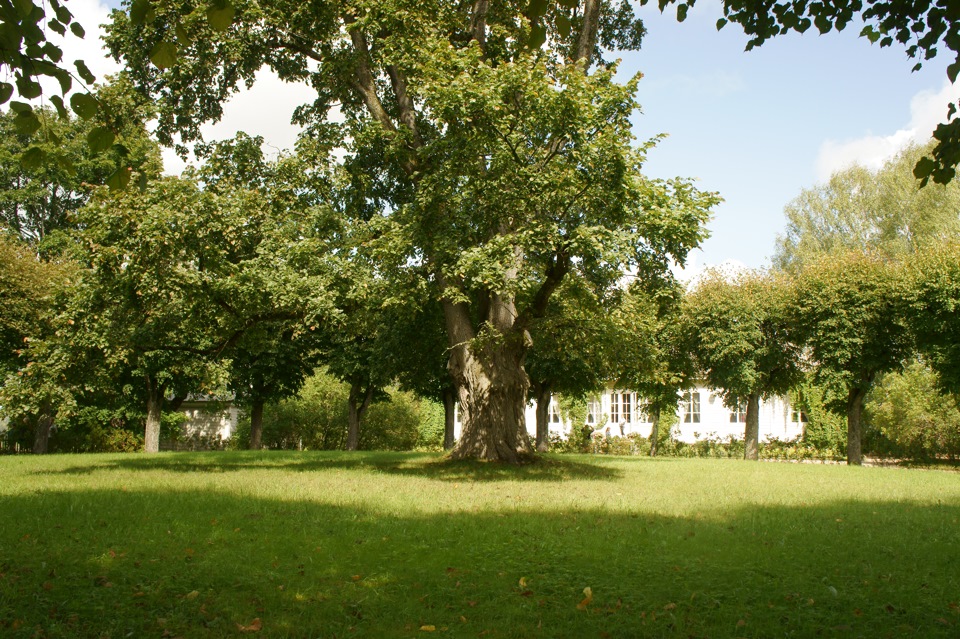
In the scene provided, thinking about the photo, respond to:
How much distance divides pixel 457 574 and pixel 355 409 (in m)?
27.1

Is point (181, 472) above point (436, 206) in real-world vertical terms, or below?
below

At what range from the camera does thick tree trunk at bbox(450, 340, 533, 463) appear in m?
18.6

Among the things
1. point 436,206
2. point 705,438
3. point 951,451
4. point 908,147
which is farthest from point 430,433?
point 908,147

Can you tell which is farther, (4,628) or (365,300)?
(365,300)

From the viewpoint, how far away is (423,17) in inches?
693

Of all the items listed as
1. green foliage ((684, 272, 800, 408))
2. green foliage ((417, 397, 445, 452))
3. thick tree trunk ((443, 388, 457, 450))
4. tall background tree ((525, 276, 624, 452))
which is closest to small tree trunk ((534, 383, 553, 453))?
thick tree trunk ((443, 388, 457, 450))

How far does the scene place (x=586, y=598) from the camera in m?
6.16

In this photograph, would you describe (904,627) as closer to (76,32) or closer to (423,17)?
(76,32)

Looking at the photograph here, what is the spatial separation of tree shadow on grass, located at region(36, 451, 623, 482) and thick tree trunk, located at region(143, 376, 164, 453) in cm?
974

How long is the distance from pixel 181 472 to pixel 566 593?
43.5 ft

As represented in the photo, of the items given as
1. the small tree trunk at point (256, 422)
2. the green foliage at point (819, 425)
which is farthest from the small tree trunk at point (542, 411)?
the green foliage at point (819, 425)

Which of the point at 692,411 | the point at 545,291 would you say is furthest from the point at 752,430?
the point at 545,291

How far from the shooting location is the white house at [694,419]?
135ft

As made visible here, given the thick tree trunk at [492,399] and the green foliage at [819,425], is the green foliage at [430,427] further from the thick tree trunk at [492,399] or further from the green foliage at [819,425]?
the thick tree trunk at [492,399]
